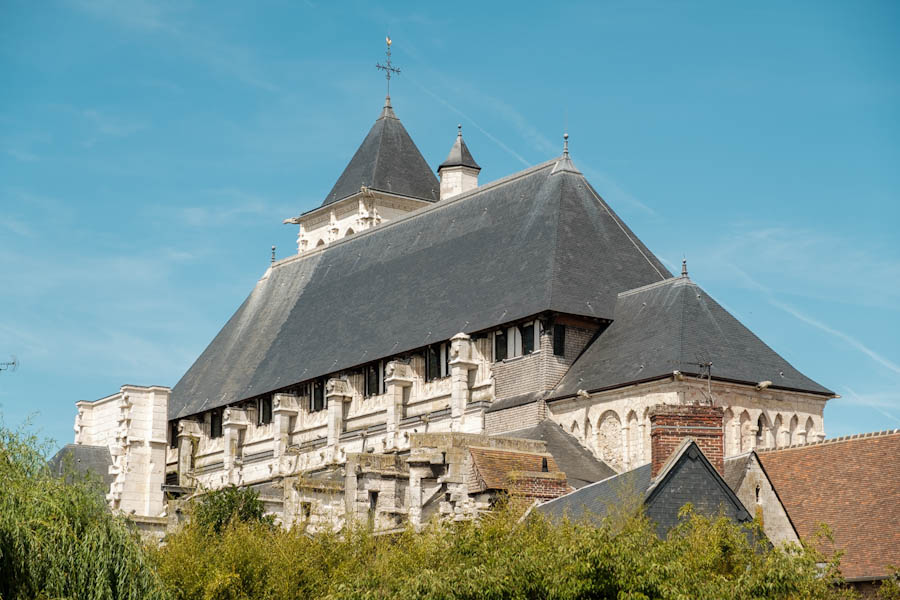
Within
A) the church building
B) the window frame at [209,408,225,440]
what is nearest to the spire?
the church building

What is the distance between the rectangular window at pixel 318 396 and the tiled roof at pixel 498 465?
2008 centimetres

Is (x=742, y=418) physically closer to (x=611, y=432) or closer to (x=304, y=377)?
(x=611, y=432)

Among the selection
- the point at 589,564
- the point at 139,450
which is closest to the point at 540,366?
the point at 139,450

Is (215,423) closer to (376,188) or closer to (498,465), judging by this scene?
(376,188)

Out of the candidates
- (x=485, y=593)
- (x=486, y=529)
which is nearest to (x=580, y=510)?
(x=486, y=529)

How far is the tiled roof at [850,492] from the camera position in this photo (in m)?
29.3

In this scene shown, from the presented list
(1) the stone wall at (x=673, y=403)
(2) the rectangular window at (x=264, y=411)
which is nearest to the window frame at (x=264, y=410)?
(2) the rectangular window at (x=264, y=411)

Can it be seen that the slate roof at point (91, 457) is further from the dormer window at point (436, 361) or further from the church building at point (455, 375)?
the dormer window at point (436, 361)

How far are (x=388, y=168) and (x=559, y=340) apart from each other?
3246cm

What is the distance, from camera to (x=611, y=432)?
4219 centimetres

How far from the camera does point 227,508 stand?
41.8 meters

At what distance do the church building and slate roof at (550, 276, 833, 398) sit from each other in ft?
0.22

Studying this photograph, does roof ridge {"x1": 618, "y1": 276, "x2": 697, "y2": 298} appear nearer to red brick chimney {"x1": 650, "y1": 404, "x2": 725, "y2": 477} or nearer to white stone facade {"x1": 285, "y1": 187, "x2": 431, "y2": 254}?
red brick chimney {"x1": 650, "y1": 404, "x2": 725, "y2": 477}

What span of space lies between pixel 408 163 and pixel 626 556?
5816cm
